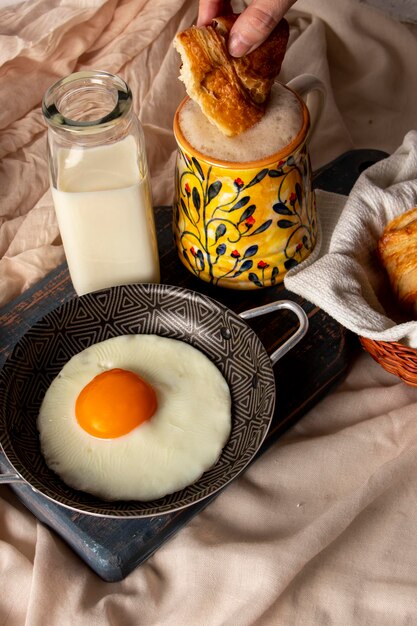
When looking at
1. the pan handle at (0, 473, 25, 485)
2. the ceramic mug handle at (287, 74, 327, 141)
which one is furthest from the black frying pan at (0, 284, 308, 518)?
the ceramic mug handle at (287, 74, 327, 141)

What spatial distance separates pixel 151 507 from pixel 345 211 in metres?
0.47

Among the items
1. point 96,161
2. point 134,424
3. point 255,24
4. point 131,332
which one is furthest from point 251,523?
point 255,24

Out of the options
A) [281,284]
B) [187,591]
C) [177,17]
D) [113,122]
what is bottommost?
[187,591]

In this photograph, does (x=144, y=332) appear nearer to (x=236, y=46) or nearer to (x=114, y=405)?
(x=114, y=405)

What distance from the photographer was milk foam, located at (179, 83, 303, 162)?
91 cm

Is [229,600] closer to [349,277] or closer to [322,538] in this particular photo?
[322,538]

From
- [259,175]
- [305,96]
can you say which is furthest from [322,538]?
[305,96]

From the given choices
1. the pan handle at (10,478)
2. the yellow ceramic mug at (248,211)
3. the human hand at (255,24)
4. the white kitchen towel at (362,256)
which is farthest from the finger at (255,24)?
the pan handle at (10,478)

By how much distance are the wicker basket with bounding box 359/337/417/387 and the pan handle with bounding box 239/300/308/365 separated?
9 cm

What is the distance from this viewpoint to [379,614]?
805 mm

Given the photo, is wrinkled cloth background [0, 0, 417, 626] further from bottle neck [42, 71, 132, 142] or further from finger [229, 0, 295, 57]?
finger [229, 0, 295, 57]

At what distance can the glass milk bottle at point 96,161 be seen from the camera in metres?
0.85

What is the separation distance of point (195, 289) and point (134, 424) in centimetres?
27

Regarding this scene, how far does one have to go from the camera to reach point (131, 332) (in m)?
A: 0.98
